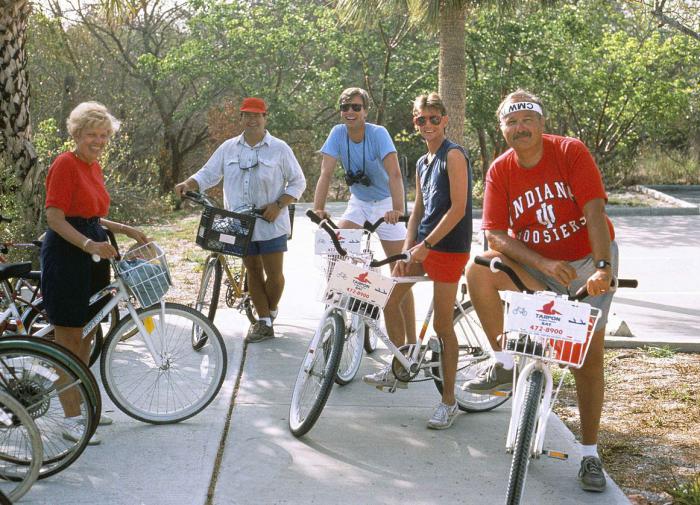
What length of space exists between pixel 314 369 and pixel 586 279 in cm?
156

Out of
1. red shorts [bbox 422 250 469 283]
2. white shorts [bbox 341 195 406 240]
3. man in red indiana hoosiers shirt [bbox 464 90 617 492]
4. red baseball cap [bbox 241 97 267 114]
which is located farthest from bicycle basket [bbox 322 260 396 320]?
red baseball cap [bbox 241 97 267 114]

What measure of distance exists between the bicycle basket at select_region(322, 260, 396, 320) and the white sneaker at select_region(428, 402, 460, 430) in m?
0.72

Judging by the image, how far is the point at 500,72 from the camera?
2059cm

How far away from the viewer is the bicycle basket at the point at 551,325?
385 centimetres

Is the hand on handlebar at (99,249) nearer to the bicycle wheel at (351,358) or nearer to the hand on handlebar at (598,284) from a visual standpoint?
the bicycle wheel at (351,358)

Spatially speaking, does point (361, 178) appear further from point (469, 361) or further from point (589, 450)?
point (589, 450)

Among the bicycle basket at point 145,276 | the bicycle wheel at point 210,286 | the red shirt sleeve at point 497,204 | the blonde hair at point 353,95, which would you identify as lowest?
the bicycle wheel at point 210,286

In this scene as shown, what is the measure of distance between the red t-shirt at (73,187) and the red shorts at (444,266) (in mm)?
1806

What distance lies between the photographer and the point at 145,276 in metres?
5.14

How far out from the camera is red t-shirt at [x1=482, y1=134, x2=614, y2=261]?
440 cm

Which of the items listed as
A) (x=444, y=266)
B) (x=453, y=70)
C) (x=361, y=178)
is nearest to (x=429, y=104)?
Answer: (x=444, y=266)

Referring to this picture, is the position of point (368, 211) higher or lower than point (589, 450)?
higher

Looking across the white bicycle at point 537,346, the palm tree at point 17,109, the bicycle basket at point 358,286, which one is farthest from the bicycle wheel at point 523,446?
the palm tree at point 17,109

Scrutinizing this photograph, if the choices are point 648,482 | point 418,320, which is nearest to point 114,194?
point 418,320
